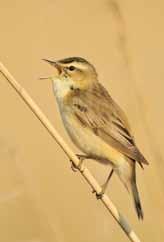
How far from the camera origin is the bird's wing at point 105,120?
466 cm

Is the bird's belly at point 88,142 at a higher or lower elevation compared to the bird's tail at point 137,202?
higher

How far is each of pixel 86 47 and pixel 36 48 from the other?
46 cm

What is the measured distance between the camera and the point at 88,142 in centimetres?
470

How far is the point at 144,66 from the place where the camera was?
315 inches

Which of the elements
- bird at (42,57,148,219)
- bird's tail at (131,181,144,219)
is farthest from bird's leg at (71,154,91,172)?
bird's tail at (131,181,144,219)

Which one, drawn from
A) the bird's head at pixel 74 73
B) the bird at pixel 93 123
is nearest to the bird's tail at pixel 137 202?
the bird at pixel 93 123

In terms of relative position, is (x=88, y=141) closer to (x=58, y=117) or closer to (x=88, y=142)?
(x=88, y=142)

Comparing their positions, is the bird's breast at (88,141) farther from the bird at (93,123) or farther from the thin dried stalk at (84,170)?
the thin dried stalk at (84,170)

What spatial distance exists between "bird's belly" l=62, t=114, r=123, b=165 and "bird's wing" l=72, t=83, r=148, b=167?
2 cm

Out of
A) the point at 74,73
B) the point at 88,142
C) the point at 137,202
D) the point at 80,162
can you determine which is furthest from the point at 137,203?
the point at 74,73

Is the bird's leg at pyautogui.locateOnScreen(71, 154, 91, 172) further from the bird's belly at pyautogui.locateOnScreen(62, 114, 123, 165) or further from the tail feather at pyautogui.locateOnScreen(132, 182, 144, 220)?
the tail feather at pyautogui.locateOnScreen(132, 182, 144, 220)

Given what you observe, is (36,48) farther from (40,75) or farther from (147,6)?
(147,6)

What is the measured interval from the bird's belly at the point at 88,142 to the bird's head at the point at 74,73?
0.65 feet

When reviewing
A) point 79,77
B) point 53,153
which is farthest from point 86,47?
point 79,77
